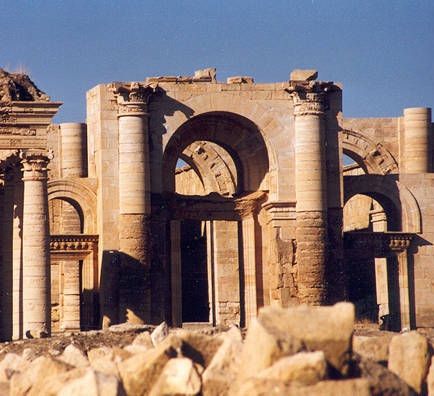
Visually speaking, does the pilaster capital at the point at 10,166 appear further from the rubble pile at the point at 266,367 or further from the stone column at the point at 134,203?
the rubble pile at the point at 266,367

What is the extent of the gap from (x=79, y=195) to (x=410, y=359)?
77.8 feet

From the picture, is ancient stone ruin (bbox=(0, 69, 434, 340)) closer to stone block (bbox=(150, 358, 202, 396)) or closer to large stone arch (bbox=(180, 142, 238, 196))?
large stone arch (bbox=(180, 142, 238, 196))

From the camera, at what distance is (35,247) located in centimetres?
3919

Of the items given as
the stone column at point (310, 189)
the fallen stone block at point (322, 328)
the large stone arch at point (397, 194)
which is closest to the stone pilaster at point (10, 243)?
the stone column at point (310, 189)

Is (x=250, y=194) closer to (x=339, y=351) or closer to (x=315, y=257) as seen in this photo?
(x=315, y=257)

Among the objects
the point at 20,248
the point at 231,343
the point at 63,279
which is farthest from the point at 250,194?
the point at 231,343

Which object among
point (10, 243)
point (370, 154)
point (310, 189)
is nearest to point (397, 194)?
point (310, 189)

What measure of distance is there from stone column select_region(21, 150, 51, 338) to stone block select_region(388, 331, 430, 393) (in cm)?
1635

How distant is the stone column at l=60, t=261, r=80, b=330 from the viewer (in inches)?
1907

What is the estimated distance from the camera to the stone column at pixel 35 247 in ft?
128

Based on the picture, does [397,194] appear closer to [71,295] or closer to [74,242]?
[74,242]

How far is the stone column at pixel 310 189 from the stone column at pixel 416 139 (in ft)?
28.3

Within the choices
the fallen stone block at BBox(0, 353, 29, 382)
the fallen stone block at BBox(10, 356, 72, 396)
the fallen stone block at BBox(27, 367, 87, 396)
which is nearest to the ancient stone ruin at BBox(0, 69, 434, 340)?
the fallen stone block at BBox(0, 353, 29, 382)

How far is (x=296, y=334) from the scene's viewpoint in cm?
2067
